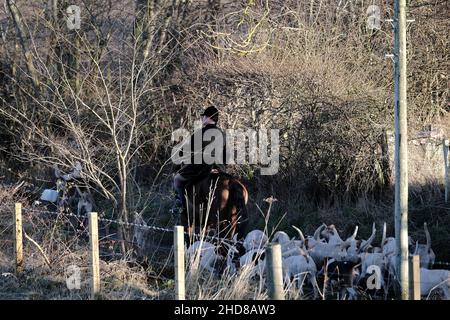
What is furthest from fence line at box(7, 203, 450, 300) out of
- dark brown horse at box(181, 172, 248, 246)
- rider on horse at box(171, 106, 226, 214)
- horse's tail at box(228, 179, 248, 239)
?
horse's tail at box(228, 179, 248, 239)

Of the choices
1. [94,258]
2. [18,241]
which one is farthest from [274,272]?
[18,241]

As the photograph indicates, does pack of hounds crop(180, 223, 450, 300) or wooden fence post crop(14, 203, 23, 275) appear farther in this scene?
wooden fence post crop(14, 203, 23, 275)

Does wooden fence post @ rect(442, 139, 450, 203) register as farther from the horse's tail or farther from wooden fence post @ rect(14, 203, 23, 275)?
wooden fence post @ rect(14, 203, 23, 275)

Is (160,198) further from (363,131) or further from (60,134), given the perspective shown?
(363,131)

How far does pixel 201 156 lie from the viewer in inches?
462

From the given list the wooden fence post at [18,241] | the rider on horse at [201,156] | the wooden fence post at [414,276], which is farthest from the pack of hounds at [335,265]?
the wooden fence post at [18,241]

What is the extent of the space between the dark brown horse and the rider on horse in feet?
0.37

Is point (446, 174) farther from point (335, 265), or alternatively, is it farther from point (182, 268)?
point (182, 268)

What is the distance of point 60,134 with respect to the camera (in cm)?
1623

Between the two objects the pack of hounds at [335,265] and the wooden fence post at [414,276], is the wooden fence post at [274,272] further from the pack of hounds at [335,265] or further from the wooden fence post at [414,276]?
the pack of hounds at [335,265]

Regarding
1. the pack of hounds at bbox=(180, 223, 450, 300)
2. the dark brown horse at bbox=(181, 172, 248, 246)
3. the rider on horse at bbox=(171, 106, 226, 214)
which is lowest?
the pack of hounds at bbox=(180, 223, 450, 300)

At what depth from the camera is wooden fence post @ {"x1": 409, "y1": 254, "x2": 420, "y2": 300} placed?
6.43 metres

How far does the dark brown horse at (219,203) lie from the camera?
38.1 feet
